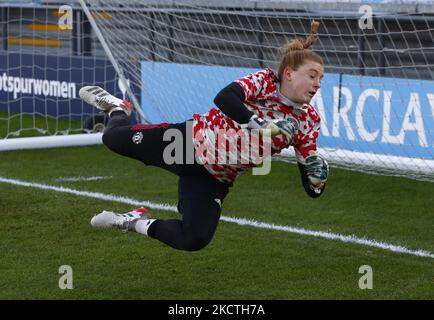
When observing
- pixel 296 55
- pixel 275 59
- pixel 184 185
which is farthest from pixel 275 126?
pixel 275 59

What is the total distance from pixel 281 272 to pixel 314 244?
34.2 inches

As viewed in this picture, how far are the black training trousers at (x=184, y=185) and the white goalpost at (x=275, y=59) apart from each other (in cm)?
307

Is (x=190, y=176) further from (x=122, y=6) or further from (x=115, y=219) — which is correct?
(x=122, y=6)

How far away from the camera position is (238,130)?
576 centimetres

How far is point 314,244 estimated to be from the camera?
716 centimetres

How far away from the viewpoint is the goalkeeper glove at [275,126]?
530 cm

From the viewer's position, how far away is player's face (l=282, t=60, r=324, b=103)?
223 inches

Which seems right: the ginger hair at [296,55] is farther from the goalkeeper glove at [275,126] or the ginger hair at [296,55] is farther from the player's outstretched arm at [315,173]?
the player's outstretched arm at [315,173]

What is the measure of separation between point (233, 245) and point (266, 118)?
1.57 metres

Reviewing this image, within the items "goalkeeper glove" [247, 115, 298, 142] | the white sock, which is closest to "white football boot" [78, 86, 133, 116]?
the white sock

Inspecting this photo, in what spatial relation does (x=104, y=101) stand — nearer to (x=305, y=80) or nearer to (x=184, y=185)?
(x=184, y=185)

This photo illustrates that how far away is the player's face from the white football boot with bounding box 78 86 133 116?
1.38m

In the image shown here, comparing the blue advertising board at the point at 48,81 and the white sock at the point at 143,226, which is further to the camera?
the blue advertising board at the point at 48,81

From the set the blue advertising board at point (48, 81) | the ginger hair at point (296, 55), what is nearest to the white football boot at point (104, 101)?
the ginger hair at point (296, 55)
